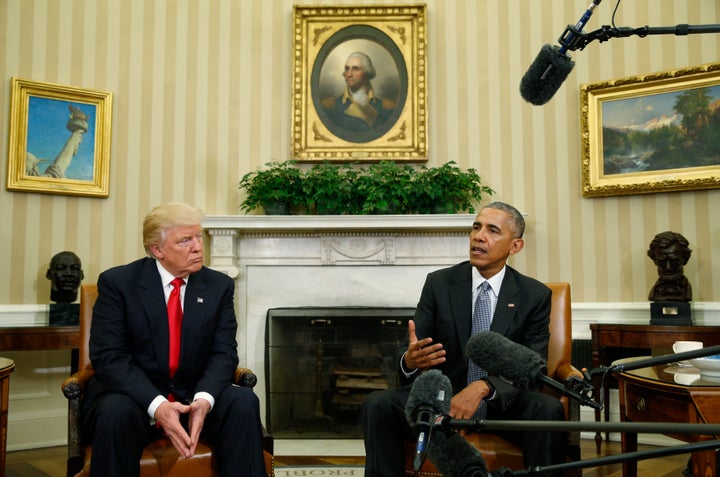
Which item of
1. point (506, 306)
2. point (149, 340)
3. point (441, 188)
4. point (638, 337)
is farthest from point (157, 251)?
point (638, 337)

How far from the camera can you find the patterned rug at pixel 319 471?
3686mm

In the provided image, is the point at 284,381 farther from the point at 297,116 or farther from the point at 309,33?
the point at 309,33

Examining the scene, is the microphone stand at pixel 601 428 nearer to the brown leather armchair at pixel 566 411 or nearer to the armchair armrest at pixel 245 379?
the brown leather armchair at pixel 566 411

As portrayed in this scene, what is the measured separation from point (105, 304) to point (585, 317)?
11.8ft

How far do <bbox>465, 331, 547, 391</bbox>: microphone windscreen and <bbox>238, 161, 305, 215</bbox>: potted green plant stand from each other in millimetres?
3463

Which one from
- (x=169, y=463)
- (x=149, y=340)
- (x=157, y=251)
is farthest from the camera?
(x=157, y=251)

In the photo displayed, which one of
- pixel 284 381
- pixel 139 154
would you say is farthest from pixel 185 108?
pixel 284 381

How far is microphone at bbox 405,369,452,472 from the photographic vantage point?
1.08 metres

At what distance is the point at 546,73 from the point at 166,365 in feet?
5.98

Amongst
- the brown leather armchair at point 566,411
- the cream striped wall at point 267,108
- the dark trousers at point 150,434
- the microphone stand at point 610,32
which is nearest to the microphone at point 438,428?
the brown leather armchair at point 566,411

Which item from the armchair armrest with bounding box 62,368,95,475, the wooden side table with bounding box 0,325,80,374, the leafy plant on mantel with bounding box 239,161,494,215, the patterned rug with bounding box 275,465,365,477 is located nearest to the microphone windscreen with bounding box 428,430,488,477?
the armchair armrest with bounding box 62,368,95,475

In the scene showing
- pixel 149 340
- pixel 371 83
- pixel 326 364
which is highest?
pixel 371 83

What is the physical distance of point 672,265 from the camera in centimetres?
425

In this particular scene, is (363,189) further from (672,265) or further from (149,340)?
(149,340)
